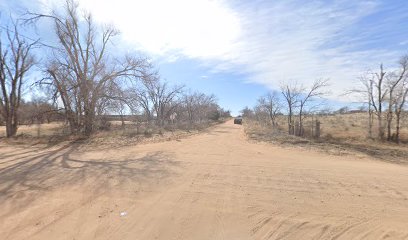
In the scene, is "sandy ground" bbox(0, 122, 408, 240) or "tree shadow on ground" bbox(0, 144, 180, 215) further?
"tree shadow on ground" bbox(0, 144, 180, 215)

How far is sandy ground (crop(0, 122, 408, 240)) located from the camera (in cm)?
445

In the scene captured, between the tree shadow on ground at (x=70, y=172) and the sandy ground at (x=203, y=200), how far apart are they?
3cm

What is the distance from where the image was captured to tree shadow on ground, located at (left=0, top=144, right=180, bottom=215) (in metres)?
6.77

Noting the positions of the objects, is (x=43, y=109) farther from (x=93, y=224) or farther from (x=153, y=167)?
(x=93, y=224)

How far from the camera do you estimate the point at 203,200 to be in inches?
225

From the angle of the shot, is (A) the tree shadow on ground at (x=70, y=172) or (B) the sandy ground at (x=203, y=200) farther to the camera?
(A) the tree shadow on ground at (x=70, y=172)

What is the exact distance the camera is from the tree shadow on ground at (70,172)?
6770 mm

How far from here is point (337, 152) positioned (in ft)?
36.8

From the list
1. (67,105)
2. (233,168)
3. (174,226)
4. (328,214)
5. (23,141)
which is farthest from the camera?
(67,105)

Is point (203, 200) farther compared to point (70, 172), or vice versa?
point (70, 172)

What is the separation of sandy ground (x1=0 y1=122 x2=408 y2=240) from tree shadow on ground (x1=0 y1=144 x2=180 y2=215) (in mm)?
30

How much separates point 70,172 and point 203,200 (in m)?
4.79

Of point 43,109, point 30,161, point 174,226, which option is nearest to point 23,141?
point 43,109

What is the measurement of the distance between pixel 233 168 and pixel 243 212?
3.30 meters
